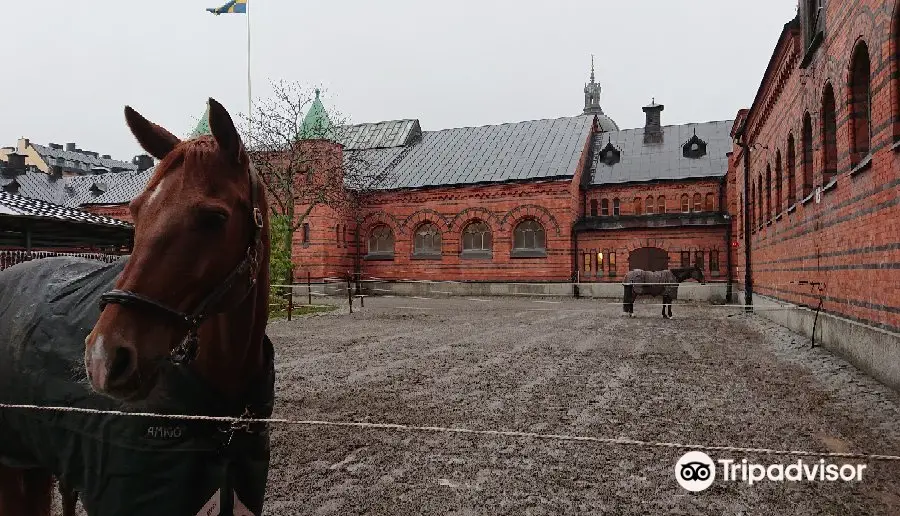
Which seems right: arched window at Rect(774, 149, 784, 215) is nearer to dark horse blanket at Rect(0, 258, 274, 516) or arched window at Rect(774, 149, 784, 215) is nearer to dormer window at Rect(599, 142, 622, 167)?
dark horse blanket at Rect(0, 258, 274, 516)

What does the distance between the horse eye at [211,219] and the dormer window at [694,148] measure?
3174cm

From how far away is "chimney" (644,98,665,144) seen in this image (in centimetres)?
3256

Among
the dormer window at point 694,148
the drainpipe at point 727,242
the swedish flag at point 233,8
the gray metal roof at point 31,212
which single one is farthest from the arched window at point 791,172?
the dormer window at point 694,148

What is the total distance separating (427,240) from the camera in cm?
3106

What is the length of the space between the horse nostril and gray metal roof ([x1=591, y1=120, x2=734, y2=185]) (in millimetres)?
30012

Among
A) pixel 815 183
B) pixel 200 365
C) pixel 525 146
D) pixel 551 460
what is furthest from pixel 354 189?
pixel 200 365

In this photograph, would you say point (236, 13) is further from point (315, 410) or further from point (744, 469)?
point (744, 469)

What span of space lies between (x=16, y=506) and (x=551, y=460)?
3.56 metres

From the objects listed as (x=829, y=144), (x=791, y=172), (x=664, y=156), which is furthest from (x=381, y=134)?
(x=829, y=144)

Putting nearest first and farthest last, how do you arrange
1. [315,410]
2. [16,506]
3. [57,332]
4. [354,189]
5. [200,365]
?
1. [200,365]
2. [57,332]
3. [16,506]
4. [315,410]
5. [354,189]

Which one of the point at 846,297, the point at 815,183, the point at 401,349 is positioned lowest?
the point at 401,349

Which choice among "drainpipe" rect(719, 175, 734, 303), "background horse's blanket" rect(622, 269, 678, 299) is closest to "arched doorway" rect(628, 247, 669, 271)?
"drainpipe" rect(719, 175, 734, 303)

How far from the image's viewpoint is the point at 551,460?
15.0 ft

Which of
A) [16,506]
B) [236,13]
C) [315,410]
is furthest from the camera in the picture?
[236,13]
